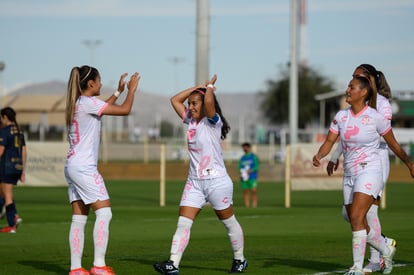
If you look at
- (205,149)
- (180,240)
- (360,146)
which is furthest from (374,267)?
(205,149)

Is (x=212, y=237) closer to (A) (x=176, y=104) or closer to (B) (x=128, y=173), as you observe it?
(A) (x=176, y=104)

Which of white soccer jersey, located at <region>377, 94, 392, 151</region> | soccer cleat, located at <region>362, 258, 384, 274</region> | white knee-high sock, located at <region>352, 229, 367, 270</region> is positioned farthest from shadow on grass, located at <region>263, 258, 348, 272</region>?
white soccer jersey, located at <region>377, 94, 392, 151</region>

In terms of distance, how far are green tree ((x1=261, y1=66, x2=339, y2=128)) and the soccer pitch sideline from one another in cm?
7869

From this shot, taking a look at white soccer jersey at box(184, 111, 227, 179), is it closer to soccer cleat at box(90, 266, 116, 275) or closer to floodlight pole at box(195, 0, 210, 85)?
soccer cleat at box(90, 266, 116, 275)

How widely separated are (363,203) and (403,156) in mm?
893

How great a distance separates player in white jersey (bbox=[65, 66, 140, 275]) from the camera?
417 inches

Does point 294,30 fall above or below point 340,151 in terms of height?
above

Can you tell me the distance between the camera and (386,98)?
11664 mm

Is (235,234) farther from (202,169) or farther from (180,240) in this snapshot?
(202,169)

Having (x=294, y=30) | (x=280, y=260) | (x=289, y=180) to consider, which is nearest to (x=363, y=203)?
(x=280, y=260)

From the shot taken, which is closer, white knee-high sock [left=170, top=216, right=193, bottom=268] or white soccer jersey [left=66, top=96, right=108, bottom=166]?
white soccer jersey [left=66, top=96, right=108, bottom=166]

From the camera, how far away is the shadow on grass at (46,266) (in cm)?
1172

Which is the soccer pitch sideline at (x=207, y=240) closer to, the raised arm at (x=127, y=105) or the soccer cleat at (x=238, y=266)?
the soccer cleat at (x=238, y=266)

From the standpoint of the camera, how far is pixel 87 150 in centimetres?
1063
